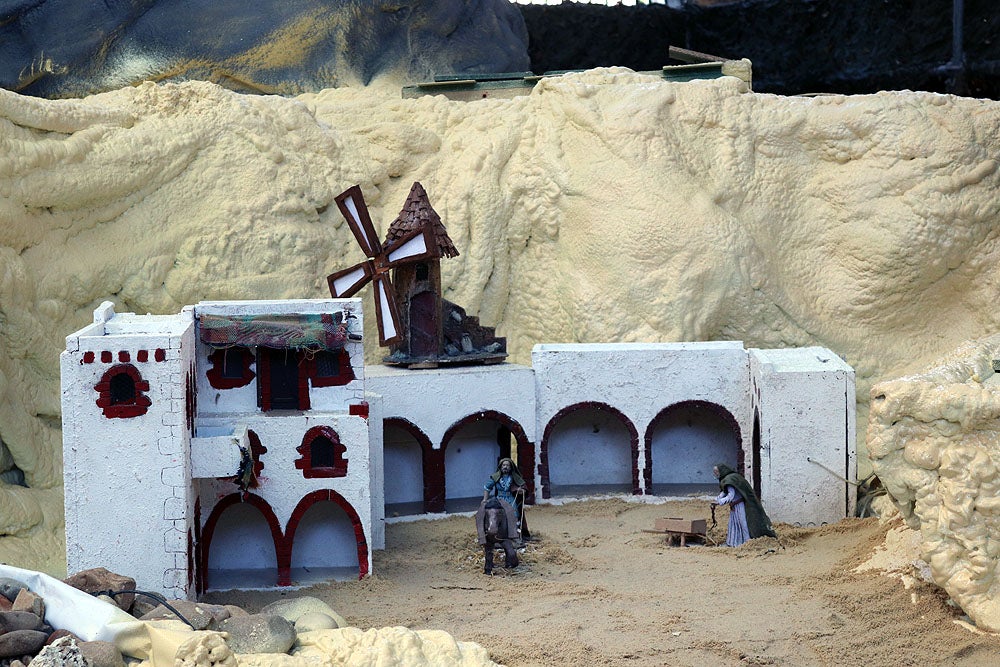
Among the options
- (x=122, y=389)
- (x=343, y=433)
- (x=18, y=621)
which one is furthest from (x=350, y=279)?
(x=18, y=621)

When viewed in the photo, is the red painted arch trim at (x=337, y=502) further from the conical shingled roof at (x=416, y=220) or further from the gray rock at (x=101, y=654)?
the gray rock at (x=101, y=654)

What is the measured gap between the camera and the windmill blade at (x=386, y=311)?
20.1m

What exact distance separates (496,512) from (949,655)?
6279 mm

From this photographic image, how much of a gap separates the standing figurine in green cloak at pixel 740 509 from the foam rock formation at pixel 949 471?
13.8 ft

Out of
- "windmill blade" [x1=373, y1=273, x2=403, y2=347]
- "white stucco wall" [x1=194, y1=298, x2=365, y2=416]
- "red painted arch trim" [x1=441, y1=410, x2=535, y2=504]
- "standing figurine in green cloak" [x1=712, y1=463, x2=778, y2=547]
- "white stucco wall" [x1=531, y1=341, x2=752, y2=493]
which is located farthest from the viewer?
"white stucco wall" [x1=531, y1=341, x2=752, y2=493]

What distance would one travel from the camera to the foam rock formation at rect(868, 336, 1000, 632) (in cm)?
1349

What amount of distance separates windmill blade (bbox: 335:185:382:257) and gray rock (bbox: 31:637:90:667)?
33.4ft

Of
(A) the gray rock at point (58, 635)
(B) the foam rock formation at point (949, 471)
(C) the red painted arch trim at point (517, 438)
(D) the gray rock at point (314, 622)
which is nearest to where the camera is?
(A) the gray rock at point (58, 635)

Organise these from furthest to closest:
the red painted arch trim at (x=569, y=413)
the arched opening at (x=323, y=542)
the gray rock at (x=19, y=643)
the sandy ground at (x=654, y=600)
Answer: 1. the red painted arch trim at (x=569, y=413)
2. the arched opening at (x=323, y=542)
3. the sandy ground at (x=654, y=600)
4. the gray rock at (x=19, y=643)

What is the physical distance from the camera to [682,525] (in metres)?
18.8

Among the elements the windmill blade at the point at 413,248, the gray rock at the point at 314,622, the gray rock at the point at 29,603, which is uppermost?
the windmill blade at the point at 413,248

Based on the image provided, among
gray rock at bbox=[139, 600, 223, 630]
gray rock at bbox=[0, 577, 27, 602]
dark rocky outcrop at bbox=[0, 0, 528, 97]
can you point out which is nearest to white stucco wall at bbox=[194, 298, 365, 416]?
gray rock at bbox=[139, 600, 223, 630]

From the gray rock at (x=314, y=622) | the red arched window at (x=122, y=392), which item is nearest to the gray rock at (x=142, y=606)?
the gray rock at (x=314, y=622)

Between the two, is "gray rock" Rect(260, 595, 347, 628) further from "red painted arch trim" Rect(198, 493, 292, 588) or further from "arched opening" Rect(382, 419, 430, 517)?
"arched opening" Rect(382, 419, 430, 517)
